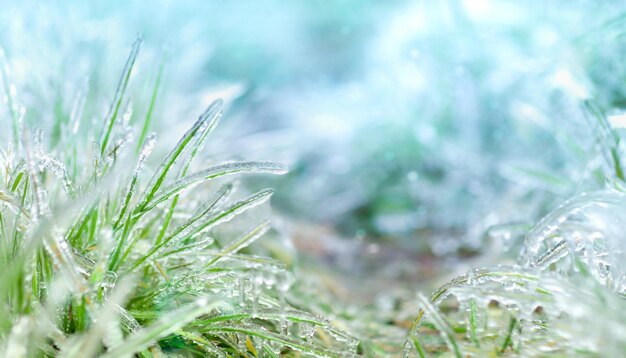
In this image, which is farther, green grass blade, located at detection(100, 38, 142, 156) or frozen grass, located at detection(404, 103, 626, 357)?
green grass blade, located at detection(100, 38, 142, 156)

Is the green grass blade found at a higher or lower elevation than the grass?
higher

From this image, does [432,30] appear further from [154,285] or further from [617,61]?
[154,285]

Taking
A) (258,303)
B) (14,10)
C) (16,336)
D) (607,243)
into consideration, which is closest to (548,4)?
(607,243)

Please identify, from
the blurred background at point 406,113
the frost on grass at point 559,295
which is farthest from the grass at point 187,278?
the blurred background at point 406,113

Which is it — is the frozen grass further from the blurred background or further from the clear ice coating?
the blurred background

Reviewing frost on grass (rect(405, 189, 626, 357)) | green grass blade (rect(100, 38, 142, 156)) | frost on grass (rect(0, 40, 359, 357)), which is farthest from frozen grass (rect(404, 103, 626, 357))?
green grass blade (rect(100, 38, 142, 156))

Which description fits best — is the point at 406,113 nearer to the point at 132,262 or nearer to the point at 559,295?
the point at 132,262

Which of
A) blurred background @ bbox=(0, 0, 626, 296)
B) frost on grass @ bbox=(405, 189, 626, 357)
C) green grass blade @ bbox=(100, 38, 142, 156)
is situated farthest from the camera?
blurred background @ bbox=(0, 0, 626, 296)
